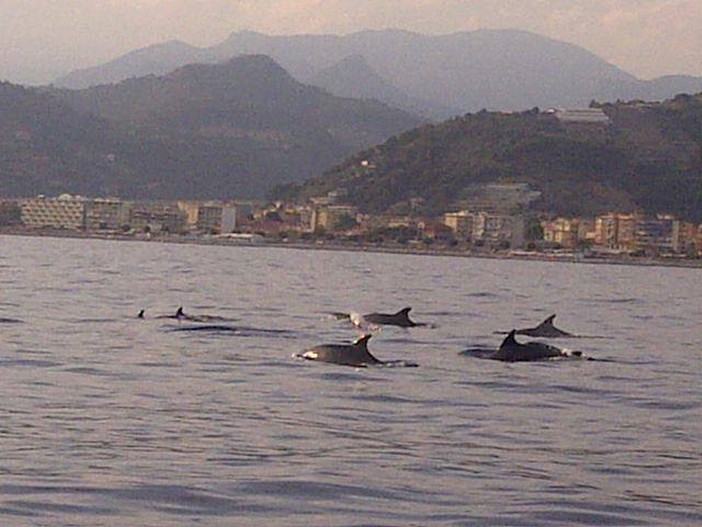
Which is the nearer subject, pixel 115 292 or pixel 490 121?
pixel 115 292

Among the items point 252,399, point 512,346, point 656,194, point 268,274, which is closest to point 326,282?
point 268,274

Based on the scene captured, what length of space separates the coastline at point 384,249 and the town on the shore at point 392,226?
28 cm

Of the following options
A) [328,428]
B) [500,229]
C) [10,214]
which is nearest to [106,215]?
[10,214]

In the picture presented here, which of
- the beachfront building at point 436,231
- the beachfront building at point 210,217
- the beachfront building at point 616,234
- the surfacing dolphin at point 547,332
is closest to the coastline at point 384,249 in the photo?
the beachfront building at point 616,234

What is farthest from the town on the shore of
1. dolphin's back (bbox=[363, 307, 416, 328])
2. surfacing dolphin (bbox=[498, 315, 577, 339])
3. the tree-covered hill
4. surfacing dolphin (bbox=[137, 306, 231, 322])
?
surfacing dolphin (bbox=[137, 306, 231, 322])

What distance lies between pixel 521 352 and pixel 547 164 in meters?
125

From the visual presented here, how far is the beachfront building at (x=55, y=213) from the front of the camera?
158 m

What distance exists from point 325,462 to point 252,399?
4745 mm

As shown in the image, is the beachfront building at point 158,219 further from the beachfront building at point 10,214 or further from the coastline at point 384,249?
the beachfront building at point 10,214

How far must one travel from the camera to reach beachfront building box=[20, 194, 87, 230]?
158 meters

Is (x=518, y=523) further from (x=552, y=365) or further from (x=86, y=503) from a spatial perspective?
(x=552, y=365)

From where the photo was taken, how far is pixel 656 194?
150875 millimetres

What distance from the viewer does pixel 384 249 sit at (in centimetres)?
13800

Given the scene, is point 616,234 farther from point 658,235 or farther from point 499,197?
point 499,197
